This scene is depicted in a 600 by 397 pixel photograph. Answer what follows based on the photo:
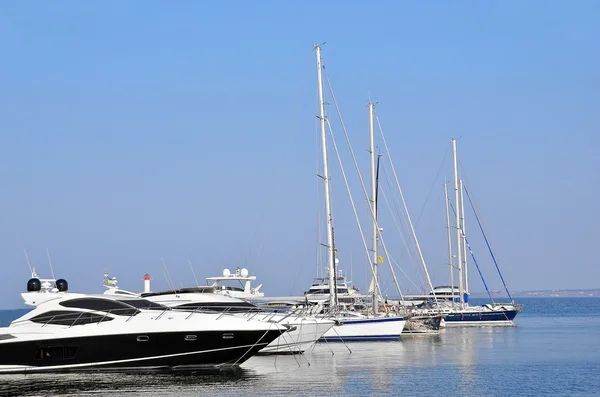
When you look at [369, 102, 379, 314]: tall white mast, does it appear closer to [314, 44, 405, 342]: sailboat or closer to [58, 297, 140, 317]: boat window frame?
[314, 44, 405, 342]: sailboat

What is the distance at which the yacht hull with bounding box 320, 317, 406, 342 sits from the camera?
5247cm

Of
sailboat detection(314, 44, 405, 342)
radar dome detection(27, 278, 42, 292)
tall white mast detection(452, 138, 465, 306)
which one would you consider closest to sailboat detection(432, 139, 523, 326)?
tall white mast detection(452, 138, 465, 306)

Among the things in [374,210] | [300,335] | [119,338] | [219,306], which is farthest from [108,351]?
[374,210]

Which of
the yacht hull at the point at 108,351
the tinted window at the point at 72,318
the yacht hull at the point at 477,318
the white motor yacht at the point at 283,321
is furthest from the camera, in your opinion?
the yacht hull at the point at 477,318

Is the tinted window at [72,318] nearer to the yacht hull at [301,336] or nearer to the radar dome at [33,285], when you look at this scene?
the radar dome at [33,285]

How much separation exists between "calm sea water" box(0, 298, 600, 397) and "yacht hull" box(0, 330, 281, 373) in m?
0.41

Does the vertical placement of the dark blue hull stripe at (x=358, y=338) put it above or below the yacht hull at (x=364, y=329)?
below

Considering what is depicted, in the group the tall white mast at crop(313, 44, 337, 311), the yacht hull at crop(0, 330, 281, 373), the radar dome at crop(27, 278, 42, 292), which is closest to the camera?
the yacht hull at crop(0, 330, 281, 373)

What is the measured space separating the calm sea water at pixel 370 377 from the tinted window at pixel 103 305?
2.32 m

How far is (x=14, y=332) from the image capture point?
115 ft

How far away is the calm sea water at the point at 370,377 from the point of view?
3200cm

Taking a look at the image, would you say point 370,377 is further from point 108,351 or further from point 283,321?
point 108,351

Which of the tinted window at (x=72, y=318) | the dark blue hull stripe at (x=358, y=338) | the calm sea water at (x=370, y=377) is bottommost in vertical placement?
the calm sea water at (x=370, y=377)

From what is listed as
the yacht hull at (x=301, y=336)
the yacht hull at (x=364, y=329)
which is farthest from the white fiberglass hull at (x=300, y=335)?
the yacht hull at (x=364, y=329)
